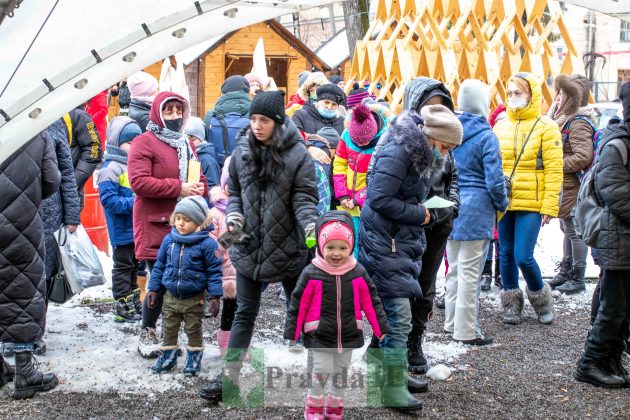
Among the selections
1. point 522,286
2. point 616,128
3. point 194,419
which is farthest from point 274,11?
point 522,286

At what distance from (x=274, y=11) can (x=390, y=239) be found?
73.8 inches

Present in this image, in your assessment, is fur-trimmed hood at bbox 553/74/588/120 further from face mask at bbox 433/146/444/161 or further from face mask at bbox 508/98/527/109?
face mask at bbox 433/146/444/161

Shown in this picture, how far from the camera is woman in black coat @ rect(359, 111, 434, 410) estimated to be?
4578 mm

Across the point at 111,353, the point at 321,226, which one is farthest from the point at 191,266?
the point at 321,226

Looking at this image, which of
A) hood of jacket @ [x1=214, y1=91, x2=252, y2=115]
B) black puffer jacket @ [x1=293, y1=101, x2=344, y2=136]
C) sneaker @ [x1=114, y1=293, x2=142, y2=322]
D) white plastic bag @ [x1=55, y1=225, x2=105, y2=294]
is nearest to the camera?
white plastic bag @ [x1=55, y1=225, x2=105, y2=294]

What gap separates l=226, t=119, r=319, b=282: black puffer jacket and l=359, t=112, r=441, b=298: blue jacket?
1.31 ft

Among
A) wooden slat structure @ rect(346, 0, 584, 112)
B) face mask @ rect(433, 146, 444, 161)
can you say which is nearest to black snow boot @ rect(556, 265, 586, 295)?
wooden slat structure @ rect(346, 0, 584, 112)

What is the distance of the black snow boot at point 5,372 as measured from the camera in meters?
5.01

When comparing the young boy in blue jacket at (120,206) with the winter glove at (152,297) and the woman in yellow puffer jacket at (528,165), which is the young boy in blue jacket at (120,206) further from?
the woman in yellow puffer jacket at (528,165)

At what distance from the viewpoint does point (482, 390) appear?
16.5 feet

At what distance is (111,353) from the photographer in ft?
18.9

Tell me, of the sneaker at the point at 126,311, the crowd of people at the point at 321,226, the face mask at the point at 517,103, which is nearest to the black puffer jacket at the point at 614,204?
the crowd of people at the point at 321,226

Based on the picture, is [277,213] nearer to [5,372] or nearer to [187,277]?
[187,277]

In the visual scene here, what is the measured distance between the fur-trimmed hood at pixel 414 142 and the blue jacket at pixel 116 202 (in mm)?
2821
